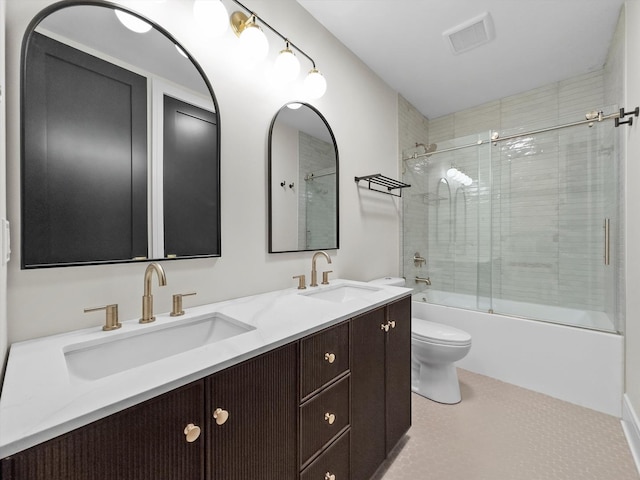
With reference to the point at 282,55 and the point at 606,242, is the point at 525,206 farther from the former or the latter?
the point at 282,55

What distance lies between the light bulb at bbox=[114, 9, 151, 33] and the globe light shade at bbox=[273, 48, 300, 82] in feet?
1.96

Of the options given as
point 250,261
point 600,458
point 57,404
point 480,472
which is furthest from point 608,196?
point 57,404

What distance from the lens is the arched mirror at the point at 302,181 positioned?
5.06 ft

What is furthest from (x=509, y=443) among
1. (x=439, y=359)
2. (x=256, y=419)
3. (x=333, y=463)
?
(x=256, y=419)

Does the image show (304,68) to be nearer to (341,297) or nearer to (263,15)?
(263,15)

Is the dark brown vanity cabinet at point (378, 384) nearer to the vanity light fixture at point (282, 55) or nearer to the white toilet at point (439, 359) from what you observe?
the white toilet at point (439, 359)

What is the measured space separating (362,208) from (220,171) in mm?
1242

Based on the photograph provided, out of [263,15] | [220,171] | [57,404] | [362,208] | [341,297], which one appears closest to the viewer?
[57,404]

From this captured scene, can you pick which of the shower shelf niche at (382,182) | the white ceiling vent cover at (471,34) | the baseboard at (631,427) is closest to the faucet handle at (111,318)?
the shower shelf niche at (382,182)

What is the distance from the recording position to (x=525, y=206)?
2.61m

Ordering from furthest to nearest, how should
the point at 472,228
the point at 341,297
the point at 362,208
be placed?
the point at 472,228, the point at 362,208, the point at 341,297

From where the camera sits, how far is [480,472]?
4.33 ft

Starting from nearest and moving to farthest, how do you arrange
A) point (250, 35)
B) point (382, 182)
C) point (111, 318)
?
point (111, 318) → point (250, 35) → point (382, 182)

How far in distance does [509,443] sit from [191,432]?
67.2 inches
